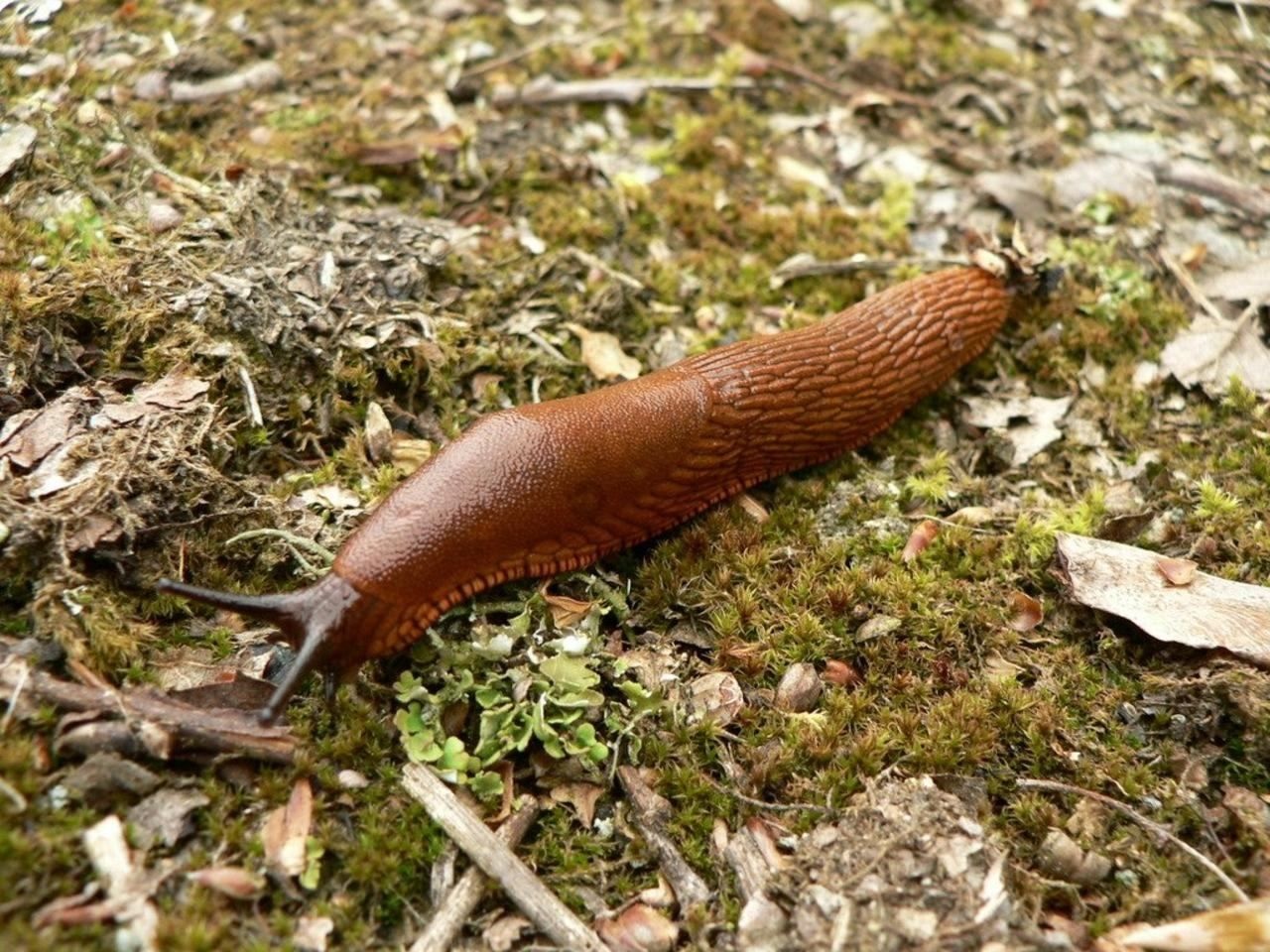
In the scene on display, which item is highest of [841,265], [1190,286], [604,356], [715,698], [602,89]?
[602,89]

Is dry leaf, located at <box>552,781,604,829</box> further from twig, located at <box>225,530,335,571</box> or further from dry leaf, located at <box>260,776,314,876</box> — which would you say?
twig, located at <box>225,530,335,571</box>

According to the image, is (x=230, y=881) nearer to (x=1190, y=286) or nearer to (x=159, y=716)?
(x=159, y=716)

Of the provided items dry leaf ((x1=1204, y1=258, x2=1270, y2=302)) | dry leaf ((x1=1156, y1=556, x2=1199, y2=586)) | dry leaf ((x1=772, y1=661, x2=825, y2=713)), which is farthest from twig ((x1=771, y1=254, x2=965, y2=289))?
dry leaf ((x1=772, y1=661, x2=825, y2=713))

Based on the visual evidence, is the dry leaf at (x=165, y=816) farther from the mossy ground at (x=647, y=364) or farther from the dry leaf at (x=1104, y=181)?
the dry leaf at (x=1104, y=181)

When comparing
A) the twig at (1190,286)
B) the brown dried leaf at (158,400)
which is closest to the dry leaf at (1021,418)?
the twig at (1190,286)

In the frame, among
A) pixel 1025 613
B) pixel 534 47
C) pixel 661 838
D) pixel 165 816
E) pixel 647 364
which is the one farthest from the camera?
pixel 534 47

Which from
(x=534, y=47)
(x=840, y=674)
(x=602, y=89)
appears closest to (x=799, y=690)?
(x=840, y=674)
